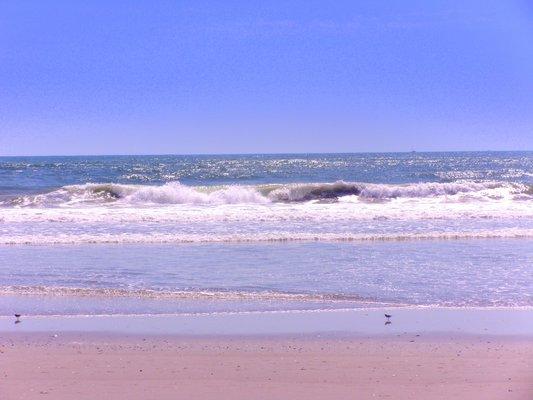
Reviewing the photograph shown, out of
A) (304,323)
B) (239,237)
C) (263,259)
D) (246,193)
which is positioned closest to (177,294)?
(304,323)

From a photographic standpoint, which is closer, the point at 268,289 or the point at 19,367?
the point at 19,367

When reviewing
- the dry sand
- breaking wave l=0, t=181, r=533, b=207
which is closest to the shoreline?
the dry sand

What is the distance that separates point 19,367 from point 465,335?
512cm

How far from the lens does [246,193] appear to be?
36969 millimetres

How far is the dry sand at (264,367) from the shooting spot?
6.39 meters

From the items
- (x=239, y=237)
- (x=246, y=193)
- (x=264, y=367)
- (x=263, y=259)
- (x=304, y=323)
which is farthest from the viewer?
(x=246, y=193)

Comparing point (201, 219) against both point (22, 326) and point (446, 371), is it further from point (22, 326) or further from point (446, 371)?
point (446, 371)

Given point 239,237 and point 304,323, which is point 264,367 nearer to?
point 304,323

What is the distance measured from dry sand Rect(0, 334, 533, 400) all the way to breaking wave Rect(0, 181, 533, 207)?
26.3 meters

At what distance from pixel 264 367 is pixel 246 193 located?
98.2 ft

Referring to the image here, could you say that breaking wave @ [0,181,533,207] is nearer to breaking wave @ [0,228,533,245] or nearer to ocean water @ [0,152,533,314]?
ocean water @ [0,152,533,314]

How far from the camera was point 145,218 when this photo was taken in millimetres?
22812

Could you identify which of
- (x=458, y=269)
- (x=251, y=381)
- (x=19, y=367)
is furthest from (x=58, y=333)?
(x=458, y=269)

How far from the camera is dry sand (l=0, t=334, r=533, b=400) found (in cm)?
639
